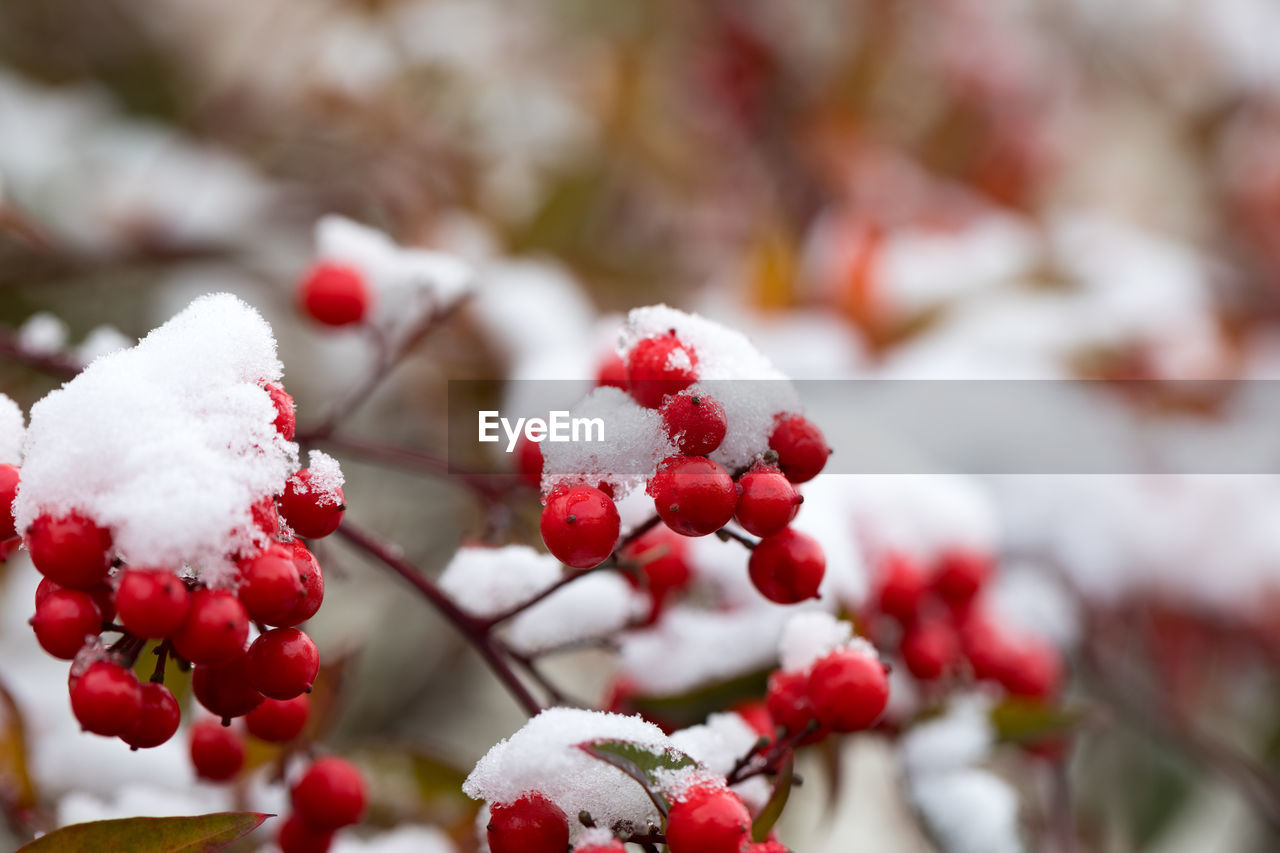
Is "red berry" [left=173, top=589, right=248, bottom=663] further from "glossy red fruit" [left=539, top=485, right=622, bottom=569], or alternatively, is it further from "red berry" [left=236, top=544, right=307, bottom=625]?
"glossy red fruit" [left=539, top=485, right=622, bottom=569]

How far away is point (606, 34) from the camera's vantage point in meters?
2.16

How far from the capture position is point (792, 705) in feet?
2.05

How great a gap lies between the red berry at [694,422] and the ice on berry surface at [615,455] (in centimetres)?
2

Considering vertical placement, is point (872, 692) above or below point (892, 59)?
below

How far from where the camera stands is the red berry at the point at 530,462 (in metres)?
0.71

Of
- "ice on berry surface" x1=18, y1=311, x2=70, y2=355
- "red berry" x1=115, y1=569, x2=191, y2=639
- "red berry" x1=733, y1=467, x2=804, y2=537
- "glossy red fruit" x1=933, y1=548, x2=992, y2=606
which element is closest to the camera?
"red berry" x1=115, y1=569, x2=191, y2=639

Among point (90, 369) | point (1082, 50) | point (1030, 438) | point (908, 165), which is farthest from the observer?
point (1082, 50)

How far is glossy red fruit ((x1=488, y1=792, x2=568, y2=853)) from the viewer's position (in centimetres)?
51

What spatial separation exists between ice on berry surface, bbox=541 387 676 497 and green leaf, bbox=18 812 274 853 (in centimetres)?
24

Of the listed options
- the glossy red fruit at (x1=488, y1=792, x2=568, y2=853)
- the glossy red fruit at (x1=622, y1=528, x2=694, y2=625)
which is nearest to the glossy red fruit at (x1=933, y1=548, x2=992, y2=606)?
the glossy red fruit at (x1=622, y1=528, x2=694, y2=625)

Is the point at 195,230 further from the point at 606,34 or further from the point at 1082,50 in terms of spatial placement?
the point at 1082,50

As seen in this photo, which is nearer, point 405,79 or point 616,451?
point 616,451

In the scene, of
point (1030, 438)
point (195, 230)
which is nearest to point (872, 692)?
point (1030, 438)

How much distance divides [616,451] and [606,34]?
1.82 metres
